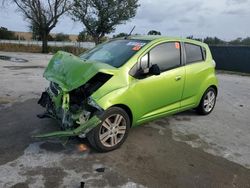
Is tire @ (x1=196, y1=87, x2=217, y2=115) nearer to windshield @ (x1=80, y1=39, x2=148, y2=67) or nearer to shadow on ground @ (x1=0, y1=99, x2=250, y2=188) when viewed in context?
shadow on ground @ (x1=0, y1=99, x2=250, y2=188)

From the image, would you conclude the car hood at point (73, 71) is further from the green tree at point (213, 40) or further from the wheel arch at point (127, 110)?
the green tree at point (213, 40)

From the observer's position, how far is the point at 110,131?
4.45 metres

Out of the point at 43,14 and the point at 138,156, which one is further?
the point at 43,14

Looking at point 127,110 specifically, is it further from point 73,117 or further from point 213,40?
point 213,40

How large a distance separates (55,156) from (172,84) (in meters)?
2.37

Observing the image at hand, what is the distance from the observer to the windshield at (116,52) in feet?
16.1

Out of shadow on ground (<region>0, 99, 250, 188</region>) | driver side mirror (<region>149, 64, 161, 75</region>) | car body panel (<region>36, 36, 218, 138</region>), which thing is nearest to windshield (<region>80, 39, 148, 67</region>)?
car body panel (<region>36, 36, 218, 138</region>)

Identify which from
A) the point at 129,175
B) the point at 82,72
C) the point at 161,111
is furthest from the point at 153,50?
the point at 129,175

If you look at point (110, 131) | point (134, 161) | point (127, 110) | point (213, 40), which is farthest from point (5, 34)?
point (134, 161)

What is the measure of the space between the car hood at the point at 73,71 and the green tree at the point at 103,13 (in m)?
33.5

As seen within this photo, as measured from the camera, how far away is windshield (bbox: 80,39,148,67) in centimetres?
491

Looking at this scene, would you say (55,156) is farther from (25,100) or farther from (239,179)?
(25,100)

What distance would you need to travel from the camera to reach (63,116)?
176 inches

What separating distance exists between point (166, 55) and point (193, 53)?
0.99 meters
